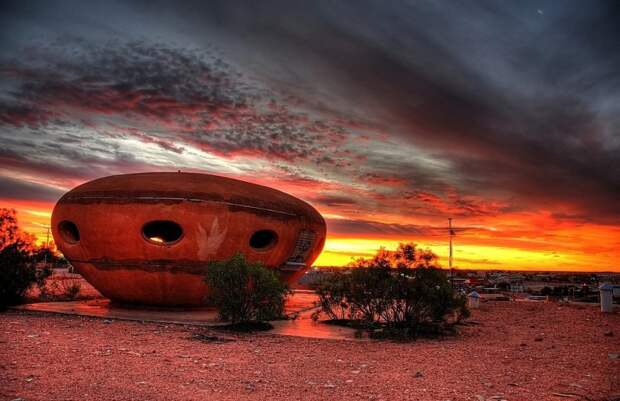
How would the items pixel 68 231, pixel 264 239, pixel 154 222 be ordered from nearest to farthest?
1. pixel 154 222
2. pixel 68 231
3. pixel 264 239

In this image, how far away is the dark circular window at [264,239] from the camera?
53.4 feet

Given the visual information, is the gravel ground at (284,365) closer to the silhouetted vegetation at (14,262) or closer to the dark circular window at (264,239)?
the silhouetted vegetation at (14,262)

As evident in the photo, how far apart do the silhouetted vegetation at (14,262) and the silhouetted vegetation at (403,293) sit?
1045cm

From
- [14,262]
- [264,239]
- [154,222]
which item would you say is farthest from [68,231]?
[264,239]

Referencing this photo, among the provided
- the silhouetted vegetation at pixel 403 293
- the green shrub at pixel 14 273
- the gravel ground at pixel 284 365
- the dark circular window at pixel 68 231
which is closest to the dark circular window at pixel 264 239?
the silhouetted vegetation at pixel 403 293

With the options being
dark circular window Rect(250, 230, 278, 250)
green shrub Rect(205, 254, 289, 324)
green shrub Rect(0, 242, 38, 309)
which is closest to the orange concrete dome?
dark circular window Rect(250, 230, 278, 250)

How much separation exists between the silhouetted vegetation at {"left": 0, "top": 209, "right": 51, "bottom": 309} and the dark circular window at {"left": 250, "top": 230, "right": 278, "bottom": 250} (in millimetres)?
7426

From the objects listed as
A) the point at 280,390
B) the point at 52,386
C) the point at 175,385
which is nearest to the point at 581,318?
the point at 280,390

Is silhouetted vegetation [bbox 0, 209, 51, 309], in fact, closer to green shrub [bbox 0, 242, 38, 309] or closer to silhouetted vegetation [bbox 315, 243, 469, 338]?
green shrub [bbox 0, 242, 38, 309]

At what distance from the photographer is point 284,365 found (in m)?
8.16

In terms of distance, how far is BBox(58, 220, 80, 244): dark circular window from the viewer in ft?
51.5

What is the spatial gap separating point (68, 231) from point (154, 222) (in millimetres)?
3711

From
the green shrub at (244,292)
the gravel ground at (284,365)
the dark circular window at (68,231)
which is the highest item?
the dark circular window at (68,231)

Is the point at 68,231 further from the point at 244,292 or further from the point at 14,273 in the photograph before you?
the point at 244,292
